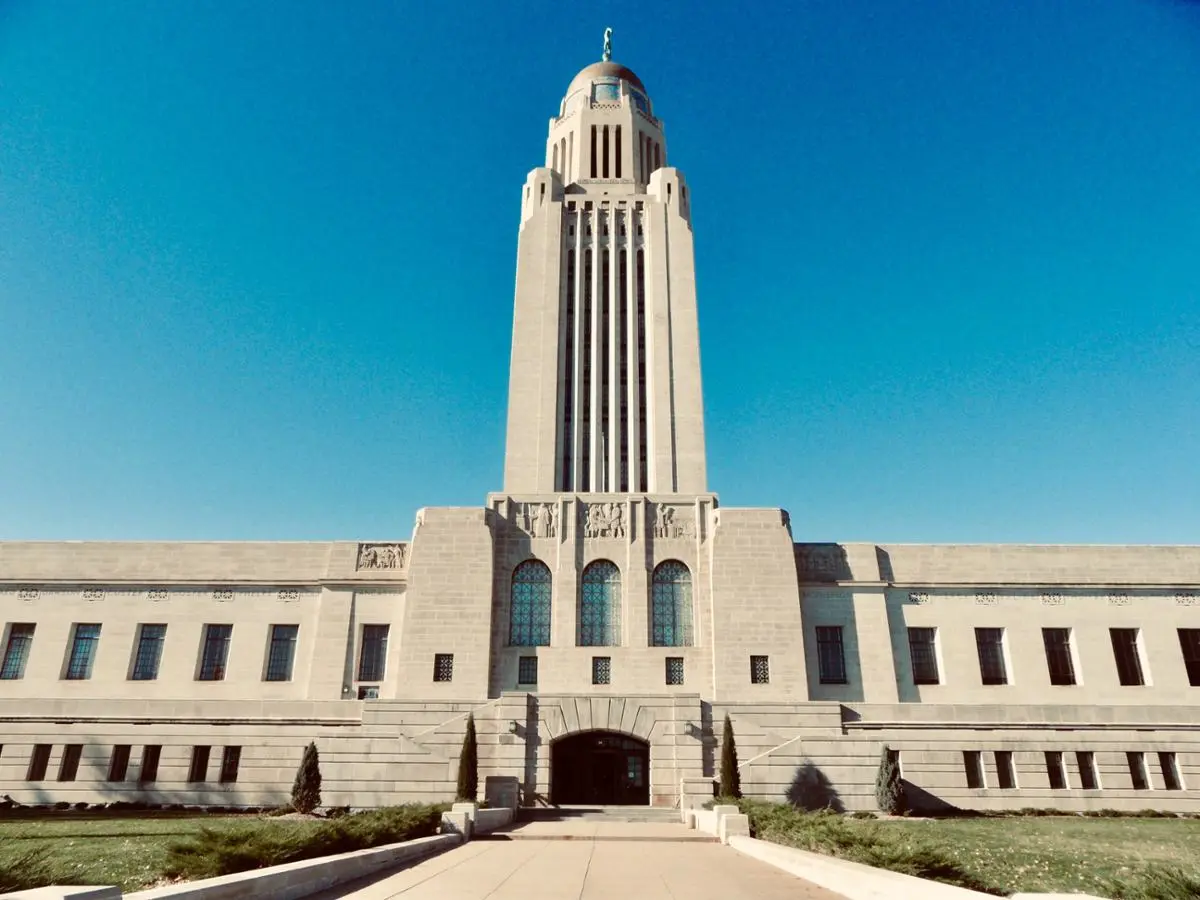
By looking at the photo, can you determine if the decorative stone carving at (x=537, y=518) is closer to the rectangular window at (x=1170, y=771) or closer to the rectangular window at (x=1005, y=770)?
the rectangular window at (x=1005, y=770)

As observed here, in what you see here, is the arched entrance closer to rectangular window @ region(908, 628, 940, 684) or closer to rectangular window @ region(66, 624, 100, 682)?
rectangular window @ region(908, 628, 940, 684)

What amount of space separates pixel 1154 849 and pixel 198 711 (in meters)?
34.2

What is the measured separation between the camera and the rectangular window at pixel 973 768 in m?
32.1

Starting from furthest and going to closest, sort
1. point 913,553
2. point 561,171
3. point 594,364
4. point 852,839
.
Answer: point 561,171, point 594,364, point 913,553, point 852,839

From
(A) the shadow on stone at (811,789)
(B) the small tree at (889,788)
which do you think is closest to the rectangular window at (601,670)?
(A) the shadow on stone at (811,789)

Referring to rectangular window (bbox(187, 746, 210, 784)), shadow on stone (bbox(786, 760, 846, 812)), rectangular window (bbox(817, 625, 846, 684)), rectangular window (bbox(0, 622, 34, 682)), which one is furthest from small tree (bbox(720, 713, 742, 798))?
rectangular window (bbox(0, 622, 34, 682))

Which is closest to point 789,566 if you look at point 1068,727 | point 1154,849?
point 1068,727

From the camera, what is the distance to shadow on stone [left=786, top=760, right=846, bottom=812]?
30562 mm

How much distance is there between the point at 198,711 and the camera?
33.3 metres

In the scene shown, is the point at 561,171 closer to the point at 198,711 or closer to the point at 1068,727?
the point at 198,711

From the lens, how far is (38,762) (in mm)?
32875

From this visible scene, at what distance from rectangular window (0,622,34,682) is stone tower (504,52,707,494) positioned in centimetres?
2471

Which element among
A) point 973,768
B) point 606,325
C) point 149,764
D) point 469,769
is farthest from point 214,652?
point 973,768

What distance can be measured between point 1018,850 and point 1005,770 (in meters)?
15.6
